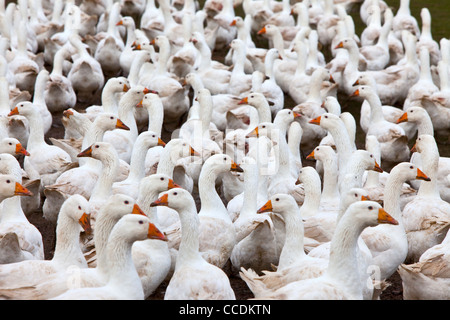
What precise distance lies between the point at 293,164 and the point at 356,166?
1.58m

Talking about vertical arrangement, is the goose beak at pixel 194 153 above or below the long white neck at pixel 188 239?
below

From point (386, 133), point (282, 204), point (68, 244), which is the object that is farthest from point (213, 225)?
point (386, 133)

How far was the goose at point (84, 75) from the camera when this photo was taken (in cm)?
1165

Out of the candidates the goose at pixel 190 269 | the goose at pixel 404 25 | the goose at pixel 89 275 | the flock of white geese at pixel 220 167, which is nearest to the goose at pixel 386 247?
the flock of white geese at pixel 220 167

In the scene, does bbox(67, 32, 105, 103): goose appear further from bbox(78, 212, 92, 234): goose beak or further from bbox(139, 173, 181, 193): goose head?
bbox(78, 212, 92, 234): goose beak

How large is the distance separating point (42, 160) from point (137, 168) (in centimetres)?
144

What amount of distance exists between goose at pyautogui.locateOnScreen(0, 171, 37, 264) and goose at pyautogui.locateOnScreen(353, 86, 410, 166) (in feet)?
15.4

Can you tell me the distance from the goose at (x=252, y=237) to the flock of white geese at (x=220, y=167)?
15mm

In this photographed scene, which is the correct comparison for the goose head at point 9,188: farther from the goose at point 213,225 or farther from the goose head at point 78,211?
the goose at point 213,225

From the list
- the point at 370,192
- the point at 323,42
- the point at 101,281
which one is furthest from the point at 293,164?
the point at 323,42

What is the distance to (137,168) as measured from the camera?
7.77 m

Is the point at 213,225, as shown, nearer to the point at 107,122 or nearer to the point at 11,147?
the point at 107,122

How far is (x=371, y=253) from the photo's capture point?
6660mm
